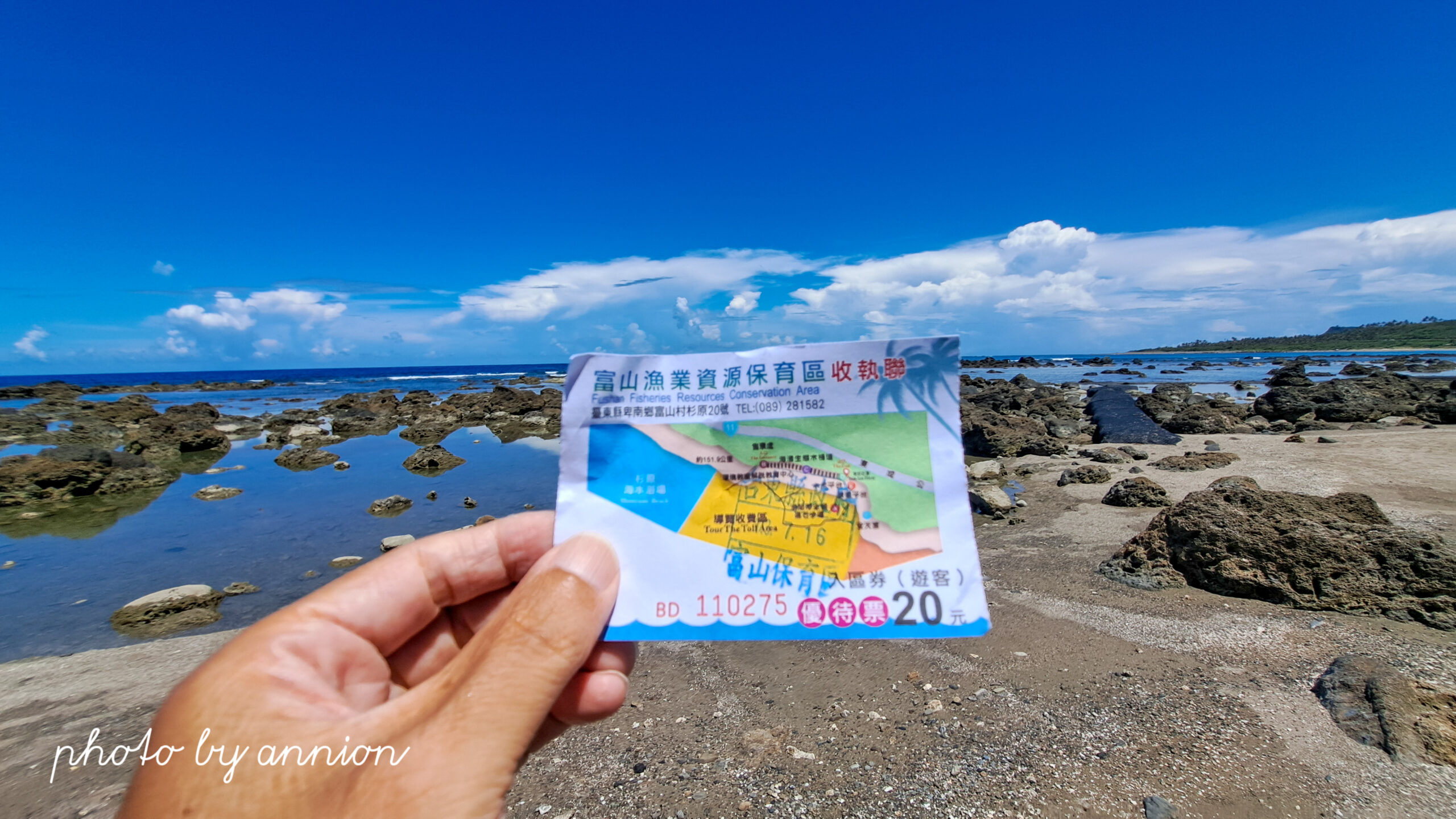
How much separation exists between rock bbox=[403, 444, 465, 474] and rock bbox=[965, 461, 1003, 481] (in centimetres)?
1227

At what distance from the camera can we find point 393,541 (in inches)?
329

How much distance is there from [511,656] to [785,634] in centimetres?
77

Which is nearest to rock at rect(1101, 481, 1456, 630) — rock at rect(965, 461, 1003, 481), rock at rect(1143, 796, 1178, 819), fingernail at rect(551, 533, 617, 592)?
rock at rect(1143, 796, 1178, 819)

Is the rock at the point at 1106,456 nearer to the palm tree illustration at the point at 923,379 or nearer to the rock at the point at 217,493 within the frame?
the palm tree illustration at the point at 923,379

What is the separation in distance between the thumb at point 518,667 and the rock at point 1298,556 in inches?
237

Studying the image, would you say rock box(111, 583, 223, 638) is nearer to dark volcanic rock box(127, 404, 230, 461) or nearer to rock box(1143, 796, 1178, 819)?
rock box(1143, 796, 1178, 819)

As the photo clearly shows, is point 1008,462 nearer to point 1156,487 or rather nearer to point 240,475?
point 1156,487

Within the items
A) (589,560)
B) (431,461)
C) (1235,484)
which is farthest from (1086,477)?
(431,461)

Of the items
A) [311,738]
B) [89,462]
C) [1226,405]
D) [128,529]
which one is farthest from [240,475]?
[1226,405]

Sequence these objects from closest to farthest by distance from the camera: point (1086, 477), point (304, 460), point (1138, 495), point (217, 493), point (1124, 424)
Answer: point (1138, 495) < point (1086, 477) < point (217, 493) < point (304, 460) < point (1124, 424)

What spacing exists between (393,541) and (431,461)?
246 inches

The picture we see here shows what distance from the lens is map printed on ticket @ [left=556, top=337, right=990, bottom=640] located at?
1656mm

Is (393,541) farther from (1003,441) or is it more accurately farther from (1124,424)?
(1124,424)

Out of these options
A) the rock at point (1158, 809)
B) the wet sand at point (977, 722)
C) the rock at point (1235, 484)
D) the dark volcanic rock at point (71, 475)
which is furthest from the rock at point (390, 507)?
the rock at point (1235, 484)
